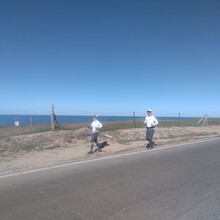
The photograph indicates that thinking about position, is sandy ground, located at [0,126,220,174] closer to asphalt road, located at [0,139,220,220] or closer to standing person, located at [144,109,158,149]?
standing person, located at [144,109,158,149]

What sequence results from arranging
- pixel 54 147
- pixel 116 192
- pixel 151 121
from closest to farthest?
pixel 116 192, pixel 54 147, pixel 151 121

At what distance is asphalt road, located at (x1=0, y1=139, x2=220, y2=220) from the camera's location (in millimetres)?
5371

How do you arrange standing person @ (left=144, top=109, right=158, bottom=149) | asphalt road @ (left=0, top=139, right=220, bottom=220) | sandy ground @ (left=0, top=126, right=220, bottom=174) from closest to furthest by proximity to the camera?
asphalt road @ (left=0, top=139, right=220, bottom=220)
sandy ground @ (left=0, top=126, right=220, bottom=174)
standing person @ (left=144, top=109, right=158, bottom=149)

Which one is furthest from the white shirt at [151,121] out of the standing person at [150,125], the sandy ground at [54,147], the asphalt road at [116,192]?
the asphalt road at [116,192]

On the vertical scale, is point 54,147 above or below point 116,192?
above

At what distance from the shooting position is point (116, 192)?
6.59m

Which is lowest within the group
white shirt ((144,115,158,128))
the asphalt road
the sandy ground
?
the asphalt road

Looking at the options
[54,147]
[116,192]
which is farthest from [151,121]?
[116,192]

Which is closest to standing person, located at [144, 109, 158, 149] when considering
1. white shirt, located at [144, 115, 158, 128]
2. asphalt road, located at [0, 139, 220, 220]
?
white shirt, located at [144, 115, 158, 128]

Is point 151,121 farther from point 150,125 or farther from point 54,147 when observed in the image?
point 54,147

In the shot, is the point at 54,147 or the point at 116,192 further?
the point at 54,147

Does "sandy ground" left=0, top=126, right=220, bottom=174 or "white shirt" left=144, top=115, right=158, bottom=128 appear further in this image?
"white shirt" left=144, top=115, right=158, bottom=128

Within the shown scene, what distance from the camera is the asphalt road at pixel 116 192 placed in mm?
5371

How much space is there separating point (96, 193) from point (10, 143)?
8980mm
